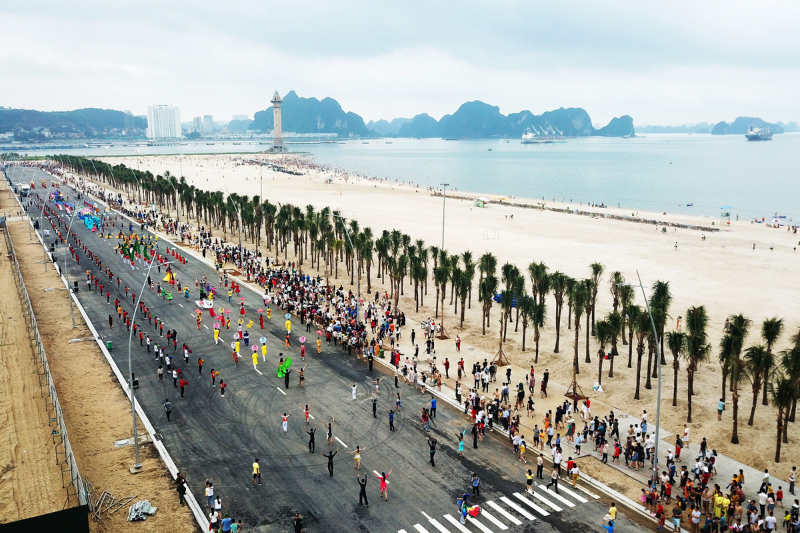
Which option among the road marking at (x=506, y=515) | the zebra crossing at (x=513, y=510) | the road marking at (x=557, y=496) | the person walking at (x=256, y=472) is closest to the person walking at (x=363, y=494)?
the zebra crossing at (x=513, y=510)

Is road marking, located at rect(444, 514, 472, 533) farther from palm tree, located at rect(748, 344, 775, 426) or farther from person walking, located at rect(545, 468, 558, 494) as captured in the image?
palm tree, located at rect(748, 344, 775, 426)

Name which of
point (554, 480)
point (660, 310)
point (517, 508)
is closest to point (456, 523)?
point (517, 508)

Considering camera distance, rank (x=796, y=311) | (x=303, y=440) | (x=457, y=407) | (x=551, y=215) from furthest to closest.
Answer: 1. (x=551, y=215)
2. (x=796, y=311)
3. (x=457, y=407)
4. (x=303, y=440)

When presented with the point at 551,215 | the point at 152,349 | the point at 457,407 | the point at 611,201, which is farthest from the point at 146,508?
the point at 611,201

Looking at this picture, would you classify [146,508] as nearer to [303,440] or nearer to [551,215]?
[303,440]

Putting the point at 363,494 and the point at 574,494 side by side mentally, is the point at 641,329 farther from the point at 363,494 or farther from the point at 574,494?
the point at 363,494

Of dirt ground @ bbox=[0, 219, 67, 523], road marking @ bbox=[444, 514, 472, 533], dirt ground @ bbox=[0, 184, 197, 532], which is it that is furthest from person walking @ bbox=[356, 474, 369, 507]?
dirt ground @ bbox=[0, 219, 67, 523]

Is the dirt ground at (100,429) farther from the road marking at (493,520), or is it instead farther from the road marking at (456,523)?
the road marking at (493,520)
